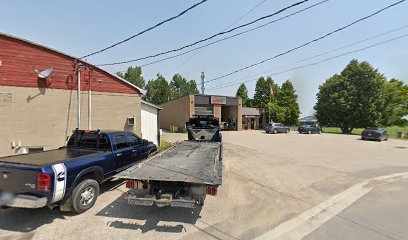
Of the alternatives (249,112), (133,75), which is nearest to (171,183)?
(249,112)

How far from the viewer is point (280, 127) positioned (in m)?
34.2

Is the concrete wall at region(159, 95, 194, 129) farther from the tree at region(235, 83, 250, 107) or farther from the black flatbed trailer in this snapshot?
the tree at region(235, 83, 250, 107)

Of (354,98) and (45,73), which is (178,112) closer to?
(45,73)

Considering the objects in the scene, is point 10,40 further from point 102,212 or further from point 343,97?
point 343,97

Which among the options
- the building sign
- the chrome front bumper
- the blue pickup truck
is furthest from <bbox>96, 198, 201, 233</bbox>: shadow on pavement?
the building sign

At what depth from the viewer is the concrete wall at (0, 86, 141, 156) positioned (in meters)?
8.94

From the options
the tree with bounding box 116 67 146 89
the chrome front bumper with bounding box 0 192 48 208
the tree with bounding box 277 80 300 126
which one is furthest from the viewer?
the tree with bounding box 116 67 146 89

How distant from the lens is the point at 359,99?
1535 inches

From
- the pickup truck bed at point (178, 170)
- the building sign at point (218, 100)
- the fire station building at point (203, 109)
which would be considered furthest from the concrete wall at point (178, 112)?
the pickup truck bed at point (178, 170)

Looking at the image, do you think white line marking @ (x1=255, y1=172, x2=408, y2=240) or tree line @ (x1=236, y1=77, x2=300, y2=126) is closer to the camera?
white line marking @ (x1=255, y1=172, x2=408, y2=240)

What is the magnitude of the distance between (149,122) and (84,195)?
32.3ft

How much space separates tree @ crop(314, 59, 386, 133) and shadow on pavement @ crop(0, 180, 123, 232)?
147 ft

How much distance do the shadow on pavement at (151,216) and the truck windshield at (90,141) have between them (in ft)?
5.51

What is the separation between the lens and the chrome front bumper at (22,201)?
400 centimetres
